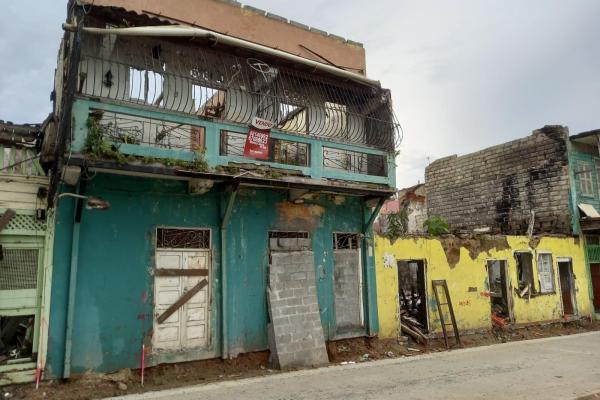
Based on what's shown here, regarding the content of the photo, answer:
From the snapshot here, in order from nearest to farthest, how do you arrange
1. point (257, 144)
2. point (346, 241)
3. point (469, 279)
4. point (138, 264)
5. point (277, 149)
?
point (138, 264) < point (257, 144) < point (277, 149) < point (346, 241) < point (469, 279)

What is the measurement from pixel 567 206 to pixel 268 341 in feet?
39.6

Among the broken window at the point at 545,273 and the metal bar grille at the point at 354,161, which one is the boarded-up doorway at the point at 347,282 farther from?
the broken window at the point at 545,273

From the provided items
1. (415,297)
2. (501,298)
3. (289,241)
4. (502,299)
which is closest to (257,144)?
(289,241)

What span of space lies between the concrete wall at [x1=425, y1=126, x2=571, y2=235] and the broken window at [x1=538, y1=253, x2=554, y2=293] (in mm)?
1396

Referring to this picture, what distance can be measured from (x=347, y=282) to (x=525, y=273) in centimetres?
764

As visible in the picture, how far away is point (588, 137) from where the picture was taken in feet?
50.6

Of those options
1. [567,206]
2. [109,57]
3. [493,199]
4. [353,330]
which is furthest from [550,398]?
[493,199]

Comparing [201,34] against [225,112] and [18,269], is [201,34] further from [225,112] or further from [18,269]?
[18,269]

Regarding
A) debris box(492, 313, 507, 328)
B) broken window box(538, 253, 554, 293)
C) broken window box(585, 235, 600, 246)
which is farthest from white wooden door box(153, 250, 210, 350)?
broken window box(585, 235, 600, 246)

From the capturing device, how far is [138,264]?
7.75 meters

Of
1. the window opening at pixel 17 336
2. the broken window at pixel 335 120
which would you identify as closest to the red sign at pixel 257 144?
the broken window at pixel 335 120

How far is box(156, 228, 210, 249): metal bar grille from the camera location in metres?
8.14

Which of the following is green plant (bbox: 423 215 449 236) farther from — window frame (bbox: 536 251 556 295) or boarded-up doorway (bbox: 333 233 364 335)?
window frame (bbox: 536 251 556 295)

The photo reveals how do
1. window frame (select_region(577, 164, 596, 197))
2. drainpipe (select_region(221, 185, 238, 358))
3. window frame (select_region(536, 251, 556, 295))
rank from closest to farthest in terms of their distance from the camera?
drainpipe (select_region(221, 185, 238, 358))
window frame (select_region(536, 251, 556, 295))
window frame (select_region(577, 164, 596, 197))
